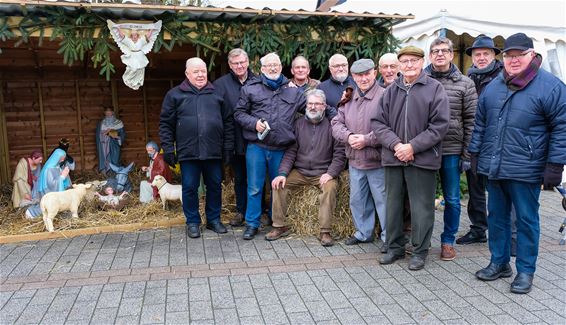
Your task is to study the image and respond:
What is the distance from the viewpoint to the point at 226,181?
21.9 ft

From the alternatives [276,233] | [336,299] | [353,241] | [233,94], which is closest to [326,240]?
[353,241]

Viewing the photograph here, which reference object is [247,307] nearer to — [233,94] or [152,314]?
[152,314]

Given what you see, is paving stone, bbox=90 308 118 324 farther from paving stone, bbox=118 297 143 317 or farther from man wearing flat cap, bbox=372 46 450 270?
man wearing flat cap, bbox=372 46 450 270

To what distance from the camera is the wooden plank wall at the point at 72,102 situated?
24.1 feet

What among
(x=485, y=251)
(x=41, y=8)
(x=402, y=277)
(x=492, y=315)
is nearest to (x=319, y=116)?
(x=402, y=277)

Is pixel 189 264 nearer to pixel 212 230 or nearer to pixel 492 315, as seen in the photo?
pixel 212 230

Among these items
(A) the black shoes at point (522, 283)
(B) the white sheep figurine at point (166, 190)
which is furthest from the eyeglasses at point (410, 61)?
(B) the white sheep figurine at point (166, 190)

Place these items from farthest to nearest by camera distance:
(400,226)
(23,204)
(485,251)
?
1. (23,204)
2. (485,251)
3. (400,226)

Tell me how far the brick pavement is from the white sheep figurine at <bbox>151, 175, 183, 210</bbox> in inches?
33.9

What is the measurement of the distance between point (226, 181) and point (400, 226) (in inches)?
123

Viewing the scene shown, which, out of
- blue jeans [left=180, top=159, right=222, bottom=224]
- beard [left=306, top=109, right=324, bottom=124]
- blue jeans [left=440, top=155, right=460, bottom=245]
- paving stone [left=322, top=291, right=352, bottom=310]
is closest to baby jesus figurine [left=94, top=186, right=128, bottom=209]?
blue jeans [left=180, top=159, right=222, bottom=224]

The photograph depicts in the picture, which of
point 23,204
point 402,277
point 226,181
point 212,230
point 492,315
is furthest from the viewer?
point 226,181

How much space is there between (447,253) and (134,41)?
3915mm

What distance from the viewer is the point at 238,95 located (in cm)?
518
